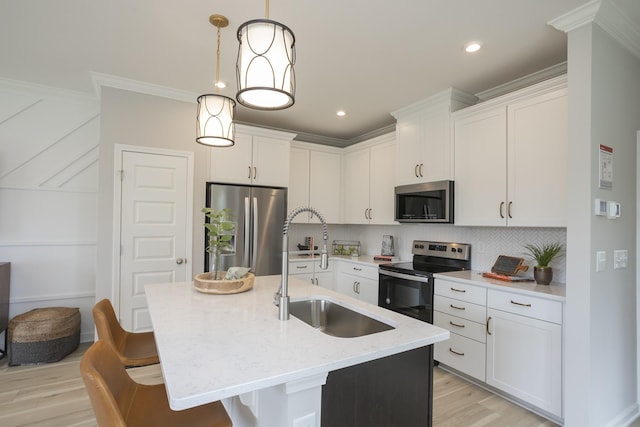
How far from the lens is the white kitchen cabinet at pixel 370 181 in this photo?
159 inches

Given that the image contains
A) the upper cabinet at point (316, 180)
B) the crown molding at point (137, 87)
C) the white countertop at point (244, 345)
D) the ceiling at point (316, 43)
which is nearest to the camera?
the white countertop at point (244, 345)

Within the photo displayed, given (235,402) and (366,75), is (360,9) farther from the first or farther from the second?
(235,402)

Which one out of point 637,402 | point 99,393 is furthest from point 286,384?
point 637,402

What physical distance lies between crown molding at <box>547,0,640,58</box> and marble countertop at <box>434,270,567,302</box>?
1676 millimetres

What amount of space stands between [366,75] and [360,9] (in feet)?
3.03

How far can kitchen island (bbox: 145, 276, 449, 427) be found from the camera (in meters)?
0.99

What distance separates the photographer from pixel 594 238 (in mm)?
1974

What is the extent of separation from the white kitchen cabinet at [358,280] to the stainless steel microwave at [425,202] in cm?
70

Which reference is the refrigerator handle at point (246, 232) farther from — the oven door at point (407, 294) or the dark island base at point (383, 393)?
the dark island base at point (383, 393)

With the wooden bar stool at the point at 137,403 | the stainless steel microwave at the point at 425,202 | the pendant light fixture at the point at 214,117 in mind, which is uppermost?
the pendant light fixture at the point at 214,117

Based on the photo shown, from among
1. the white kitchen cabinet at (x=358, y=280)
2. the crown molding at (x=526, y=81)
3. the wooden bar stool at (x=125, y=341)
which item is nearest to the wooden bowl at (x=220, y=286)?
the wooden bar stool at (x=125, y=341)

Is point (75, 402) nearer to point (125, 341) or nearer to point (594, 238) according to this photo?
point (125, 341)

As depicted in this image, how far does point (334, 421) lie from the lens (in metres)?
1.22

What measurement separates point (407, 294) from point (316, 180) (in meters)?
2.04
